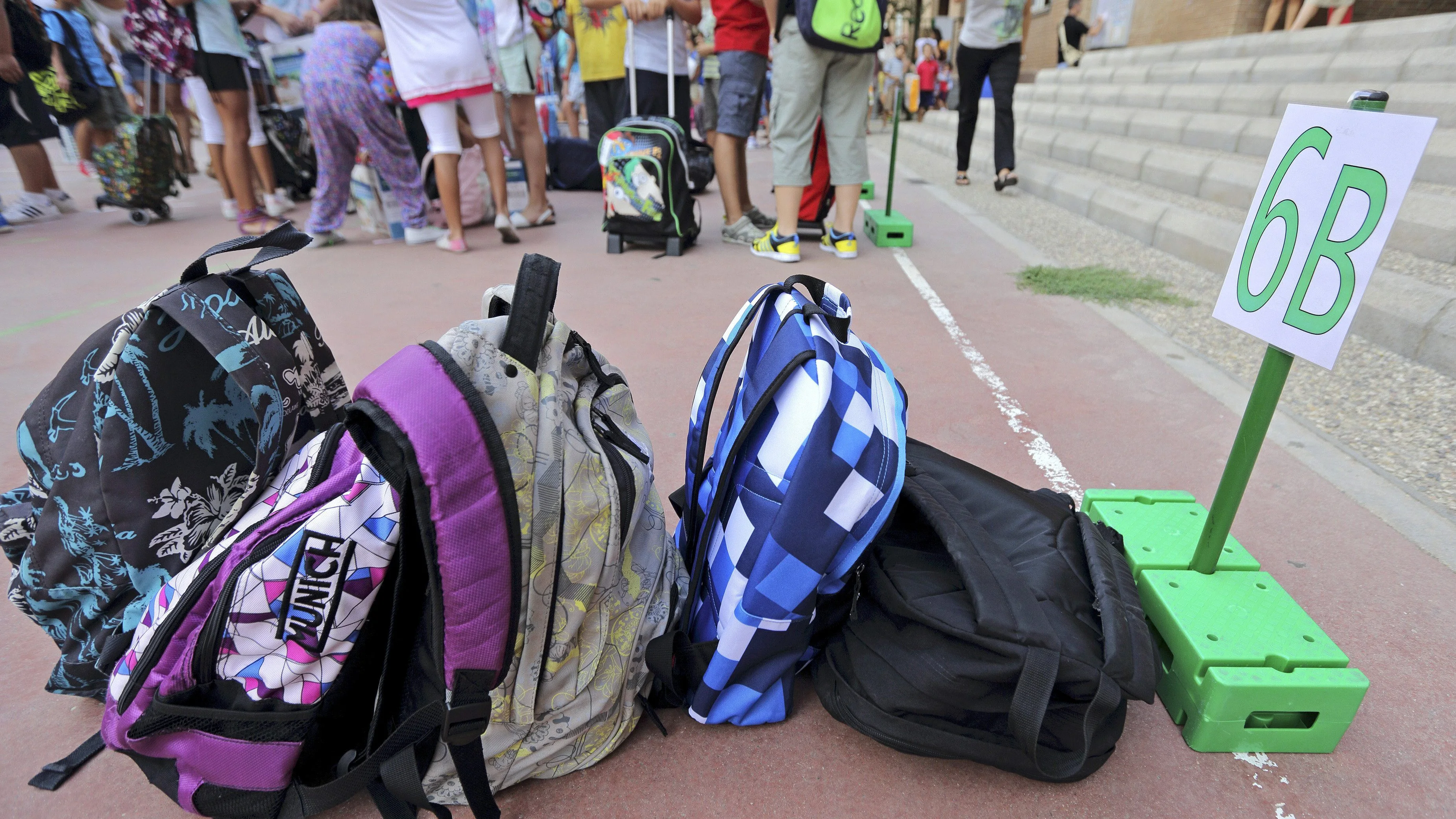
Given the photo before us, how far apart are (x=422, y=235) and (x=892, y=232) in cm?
332

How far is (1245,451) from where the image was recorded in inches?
56.8

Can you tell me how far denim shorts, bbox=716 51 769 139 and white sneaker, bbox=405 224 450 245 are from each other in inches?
82.5

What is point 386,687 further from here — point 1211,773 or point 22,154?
point 22,154

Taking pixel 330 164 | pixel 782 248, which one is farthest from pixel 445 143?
pixel 782 248

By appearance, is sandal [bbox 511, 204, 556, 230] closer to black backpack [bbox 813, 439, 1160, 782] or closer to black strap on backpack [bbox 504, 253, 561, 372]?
black strap on backpack [bbox 504, 253, 561, 372]

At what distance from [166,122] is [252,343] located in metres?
6.06

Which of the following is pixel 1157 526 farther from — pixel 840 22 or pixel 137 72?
pixel 137 72

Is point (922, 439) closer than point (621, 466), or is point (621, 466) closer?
point (621, 466)

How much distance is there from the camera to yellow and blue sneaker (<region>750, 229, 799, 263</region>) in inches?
180

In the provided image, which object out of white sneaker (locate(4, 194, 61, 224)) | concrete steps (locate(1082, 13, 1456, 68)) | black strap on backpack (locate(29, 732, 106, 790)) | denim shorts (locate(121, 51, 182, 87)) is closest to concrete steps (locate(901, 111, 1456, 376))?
concrete steps (locate(1082, 13, 1456, 68))

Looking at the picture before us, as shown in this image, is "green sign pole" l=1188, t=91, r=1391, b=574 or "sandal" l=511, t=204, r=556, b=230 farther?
"sandal" l=511, t=204, r=556, b=230

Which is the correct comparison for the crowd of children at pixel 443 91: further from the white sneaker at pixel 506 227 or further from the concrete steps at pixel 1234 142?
the concrete steps at pixel 1234 142


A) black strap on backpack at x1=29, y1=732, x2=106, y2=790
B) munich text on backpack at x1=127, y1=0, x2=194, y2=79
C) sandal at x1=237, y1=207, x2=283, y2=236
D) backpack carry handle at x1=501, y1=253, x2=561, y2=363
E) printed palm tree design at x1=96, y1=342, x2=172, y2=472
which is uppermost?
munich text on backpack at x1=127, y1=0, x2=194, y2=79

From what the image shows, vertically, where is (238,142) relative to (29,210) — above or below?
above
